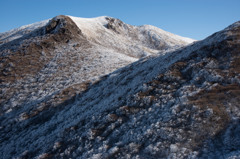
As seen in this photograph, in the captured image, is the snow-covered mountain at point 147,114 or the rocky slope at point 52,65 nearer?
the snow-covered mountain at point 147,114

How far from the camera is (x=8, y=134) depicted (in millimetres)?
22062

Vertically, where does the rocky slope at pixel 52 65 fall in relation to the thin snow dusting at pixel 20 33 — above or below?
below

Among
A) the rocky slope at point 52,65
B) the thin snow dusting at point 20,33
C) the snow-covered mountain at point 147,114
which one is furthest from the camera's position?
the thin snow dusting at point 20,33

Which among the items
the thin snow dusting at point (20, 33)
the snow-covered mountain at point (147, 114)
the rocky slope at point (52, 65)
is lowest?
the snow-covered mountain at point (147, 114)

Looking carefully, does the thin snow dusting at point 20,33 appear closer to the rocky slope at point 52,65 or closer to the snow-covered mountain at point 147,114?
the rocky slope at point 52,65

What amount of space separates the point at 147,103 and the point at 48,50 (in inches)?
1768

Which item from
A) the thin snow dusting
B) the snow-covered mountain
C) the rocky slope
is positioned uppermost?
the thin snow dusting

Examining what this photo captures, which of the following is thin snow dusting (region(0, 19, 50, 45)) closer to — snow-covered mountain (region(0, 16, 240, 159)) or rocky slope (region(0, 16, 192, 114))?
rocky slope (region(0, 16, 192, 114))

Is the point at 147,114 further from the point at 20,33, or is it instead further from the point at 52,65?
the point at 20,33

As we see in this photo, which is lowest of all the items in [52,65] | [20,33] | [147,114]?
[147,114]

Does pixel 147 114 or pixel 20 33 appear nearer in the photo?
pixel 147 114

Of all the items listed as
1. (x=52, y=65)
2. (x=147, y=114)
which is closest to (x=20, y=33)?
(x=52, y=65)

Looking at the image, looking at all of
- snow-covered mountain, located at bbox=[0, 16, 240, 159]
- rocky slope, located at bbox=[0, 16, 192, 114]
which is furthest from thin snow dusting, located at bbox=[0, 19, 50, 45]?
snow-covered mountain, located at bbox=[0, 16, 240, 159]

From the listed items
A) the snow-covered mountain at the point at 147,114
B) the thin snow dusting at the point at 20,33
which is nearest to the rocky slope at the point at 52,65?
the snow-covered mountain at the point at 147,114
